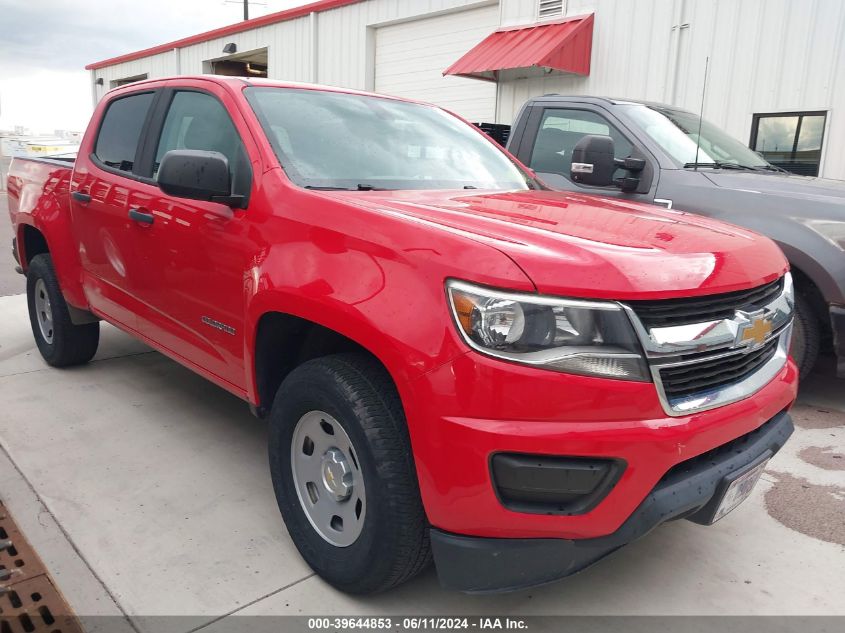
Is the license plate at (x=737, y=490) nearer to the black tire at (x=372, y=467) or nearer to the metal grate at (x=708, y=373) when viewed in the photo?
the metal grate at (x=708, y=373)

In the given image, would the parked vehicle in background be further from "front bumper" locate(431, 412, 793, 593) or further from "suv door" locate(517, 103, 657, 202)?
"front bumper" locate(431, 412, 793, 593)

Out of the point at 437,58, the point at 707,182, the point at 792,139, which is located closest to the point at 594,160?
the point at 707,182

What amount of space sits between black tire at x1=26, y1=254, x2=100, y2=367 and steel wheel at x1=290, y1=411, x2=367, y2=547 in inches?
105

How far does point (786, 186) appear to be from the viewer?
4.35 meters

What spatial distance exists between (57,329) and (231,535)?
2.45 metres

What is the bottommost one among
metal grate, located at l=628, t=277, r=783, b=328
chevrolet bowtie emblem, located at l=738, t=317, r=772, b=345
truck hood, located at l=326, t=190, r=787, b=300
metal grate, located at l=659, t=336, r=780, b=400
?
metal grate, located at l=659, t=336, r=780, b=400

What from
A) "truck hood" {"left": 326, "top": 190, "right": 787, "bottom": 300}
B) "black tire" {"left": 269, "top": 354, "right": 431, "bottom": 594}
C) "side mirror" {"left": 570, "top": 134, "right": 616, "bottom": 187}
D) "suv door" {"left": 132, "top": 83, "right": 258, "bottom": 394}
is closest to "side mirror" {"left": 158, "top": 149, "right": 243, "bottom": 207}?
"suv door" {"left": 132, "top": 83, "right": 258, "bottom": 394}

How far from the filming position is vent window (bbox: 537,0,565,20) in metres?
10.4

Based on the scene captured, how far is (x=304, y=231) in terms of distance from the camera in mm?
2348

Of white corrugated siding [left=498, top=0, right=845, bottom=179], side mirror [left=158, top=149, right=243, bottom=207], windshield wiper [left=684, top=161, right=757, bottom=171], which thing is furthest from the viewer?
white corrugated siding [left=498, top=0, right=845, bottom=179]

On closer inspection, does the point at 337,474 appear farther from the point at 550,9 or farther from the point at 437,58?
the point at 437,58

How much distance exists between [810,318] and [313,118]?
3133 mm

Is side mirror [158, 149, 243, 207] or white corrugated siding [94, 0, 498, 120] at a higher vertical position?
white corrugated siding [94, 0, 498, 120]

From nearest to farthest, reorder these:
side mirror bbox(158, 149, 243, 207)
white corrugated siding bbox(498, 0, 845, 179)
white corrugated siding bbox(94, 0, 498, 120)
→ 1. side mirror bbox(158, 149, 243, 207)
2. white corrugated siding bbox(498, 0, 845, 179)
3. white corrugated siding bbox(94, 0, 498, 120)
